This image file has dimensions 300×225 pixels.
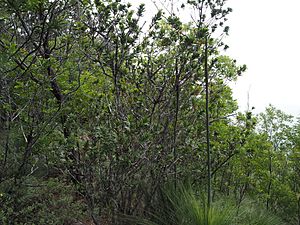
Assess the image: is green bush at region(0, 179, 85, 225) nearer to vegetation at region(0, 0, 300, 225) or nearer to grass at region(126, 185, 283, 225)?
vegetation at region(0, 0, 300, 225)

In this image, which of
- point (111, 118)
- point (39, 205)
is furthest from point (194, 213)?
point (39, 205)

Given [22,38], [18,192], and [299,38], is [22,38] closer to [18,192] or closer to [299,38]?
[18,192]

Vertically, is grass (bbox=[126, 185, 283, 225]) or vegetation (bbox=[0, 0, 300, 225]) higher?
vegetation (bbox=[0, 0, 300, 225])

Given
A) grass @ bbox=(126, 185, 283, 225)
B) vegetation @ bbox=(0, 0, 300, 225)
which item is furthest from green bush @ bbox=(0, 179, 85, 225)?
grass @ bbox=(126, 185, 283, 225)

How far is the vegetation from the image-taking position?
3031mm

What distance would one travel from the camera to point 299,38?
23.7 ft

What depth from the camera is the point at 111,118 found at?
334 cm

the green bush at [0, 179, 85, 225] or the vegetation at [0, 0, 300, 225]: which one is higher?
the vegetation at [0, 0, 300, 225]

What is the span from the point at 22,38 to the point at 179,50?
5.32ft

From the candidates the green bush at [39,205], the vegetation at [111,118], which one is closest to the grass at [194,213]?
the vegetation at [111,118]

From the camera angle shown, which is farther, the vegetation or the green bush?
the green bush

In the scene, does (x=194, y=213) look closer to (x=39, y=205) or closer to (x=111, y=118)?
(x=111, y=118)

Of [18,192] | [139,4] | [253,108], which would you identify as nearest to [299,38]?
[253,108]

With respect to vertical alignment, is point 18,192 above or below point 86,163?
below
